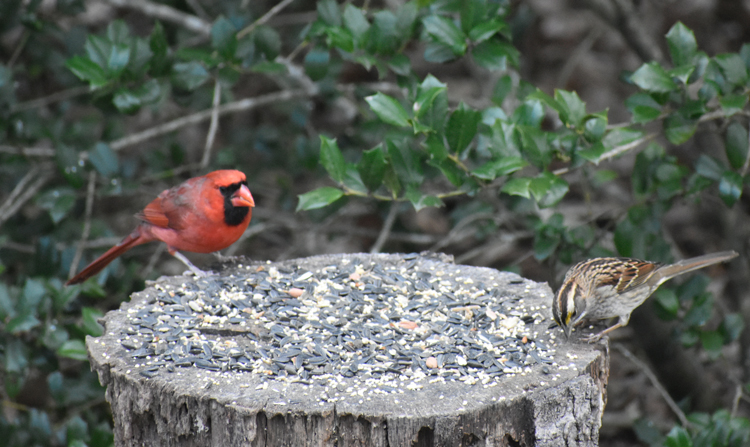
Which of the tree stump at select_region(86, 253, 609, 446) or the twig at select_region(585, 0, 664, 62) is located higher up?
the twig at select_region(585, 0, 664, 62)

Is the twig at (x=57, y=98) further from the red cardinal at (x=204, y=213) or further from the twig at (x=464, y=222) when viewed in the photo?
the twig at (x=464, y=222)

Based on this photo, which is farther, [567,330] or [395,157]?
[395,157]

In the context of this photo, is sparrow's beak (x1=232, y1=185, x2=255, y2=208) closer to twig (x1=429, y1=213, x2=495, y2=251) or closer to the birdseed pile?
the birdseed pile

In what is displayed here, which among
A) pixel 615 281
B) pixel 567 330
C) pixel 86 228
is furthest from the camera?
pixel 86 228

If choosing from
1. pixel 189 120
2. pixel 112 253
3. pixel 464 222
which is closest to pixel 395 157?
pixel 464 222

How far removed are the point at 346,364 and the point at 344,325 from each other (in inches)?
15.6

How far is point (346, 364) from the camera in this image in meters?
2.75

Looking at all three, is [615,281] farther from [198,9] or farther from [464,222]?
[198,9]

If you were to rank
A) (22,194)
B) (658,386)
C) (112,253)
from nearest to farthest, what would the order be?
(658,386), (112,253), (22,194)

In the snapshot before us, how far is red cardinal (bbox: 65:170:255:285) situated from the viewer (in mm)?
3871

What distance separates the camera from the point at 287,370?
2.69 m

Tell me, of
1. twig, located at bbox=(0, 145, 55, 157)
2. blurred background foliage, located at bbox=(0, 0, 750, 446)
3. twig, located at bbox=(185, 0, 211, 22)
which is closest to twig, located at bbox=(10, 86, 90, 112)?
blurred background foliage, located at bbox=(0, 0, 750, 446)

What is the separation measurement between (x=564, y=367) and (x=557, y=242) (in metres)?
1.52

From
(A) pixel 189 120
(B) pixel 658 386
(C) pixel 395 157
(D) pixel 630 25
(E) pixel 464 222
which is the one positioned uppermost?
(D) pixel 630 25
